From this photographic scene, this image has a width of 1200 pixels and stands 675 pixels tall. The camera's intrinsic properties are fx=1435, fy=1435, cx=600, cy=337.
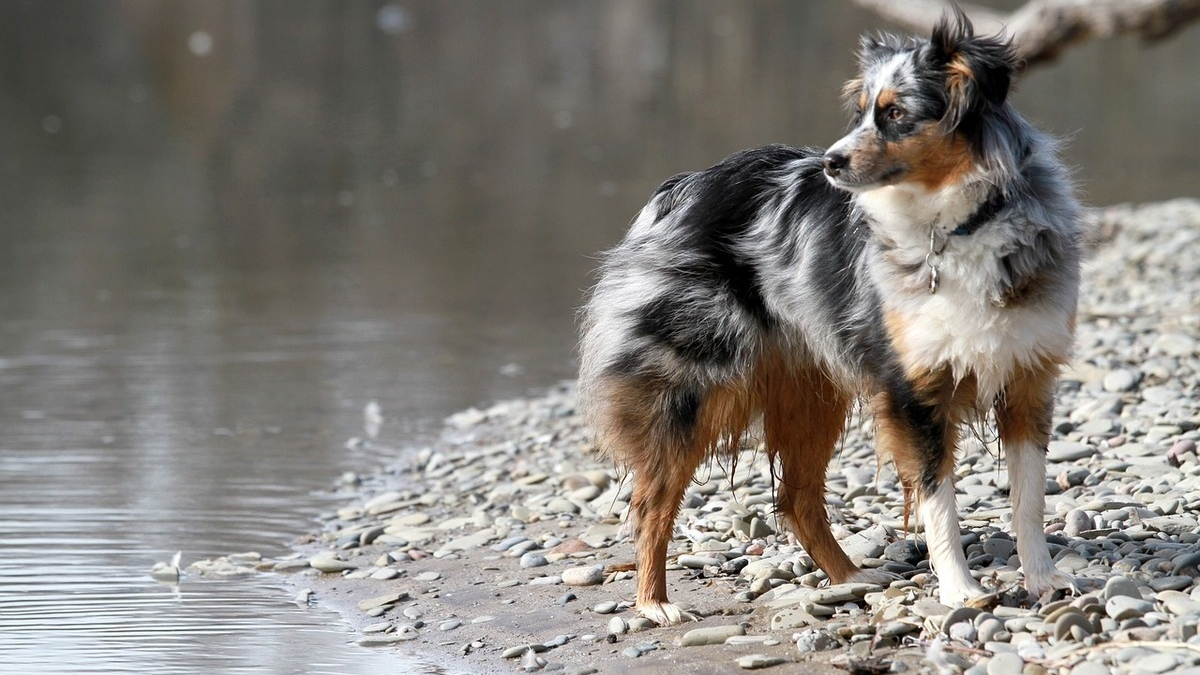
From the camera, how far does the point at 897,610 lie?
4.25 metres

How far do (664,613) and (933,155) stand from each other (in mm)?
1684

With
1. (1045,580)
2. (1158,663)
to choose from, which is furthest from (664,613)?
(1158,663)

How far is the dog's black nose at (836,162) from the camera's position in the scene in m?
3.96

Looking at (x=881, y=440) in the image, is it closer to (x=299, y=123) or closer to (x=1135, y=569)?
(x=1135, y=569)

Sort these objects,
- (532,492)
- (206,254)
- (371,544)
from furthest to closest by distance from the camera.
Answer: (206,254)
(532,492)
(371,544)

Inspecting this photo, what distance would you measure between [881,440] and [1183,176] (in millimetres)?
12619

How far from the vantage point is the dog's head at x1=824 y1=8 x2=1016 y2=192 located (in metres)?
3.94

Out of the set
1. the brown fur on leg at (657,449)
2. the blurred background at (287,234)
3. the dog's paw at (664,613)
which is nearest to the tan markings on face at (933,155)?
the blurred background at (287,234)

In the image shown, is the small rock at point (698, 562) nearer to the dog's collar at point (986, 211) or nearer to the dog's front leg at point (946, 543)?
the dog's front leg at point (946, 543)

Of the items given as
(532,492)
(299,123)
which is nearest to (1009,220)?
(532,492)

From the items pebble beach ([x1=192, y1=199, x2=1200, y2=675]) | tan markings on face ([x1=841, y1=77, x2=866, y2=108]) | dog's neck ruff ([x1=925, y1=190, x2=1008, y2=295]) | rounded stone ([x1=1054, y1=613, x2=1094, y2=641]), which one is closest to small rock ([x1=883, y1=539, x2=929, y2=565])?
pebble beach ([x1=192, y1=199, x2=1200, y2=675])

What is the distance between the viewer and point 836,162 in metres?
3.97

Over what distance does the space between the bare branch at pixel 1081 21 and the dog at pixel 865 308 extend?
4.60 meters

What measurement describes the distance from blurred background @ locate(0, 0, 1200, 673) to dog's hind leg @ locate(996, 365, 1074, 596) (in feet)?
2.31
